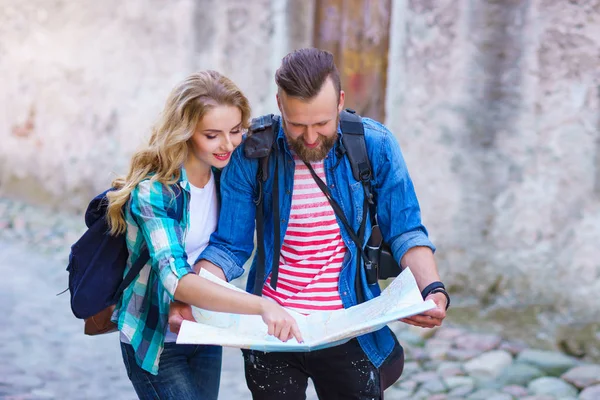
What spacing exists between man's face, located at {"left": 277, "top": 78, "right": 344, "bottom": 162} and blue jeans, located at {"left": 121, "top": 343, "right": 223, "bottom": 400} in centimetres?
79

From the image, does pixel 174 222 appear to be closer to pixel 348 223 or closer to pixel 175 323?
pixel 175 323

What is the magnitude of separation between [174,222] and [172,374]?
53 centimetres

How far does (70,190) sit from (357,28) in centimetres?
358

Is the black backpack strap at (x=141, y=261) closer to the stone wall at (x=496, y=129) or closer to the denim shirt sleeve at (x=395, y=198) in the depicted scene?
the denim shirt sleeve at (x=395, y=198)

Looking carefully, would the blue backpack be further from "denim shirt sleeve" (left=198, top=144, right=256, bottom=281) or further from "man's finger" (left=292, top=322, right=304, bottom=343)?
"man's finger" (left=292, top=322, right=304, bottom=343)

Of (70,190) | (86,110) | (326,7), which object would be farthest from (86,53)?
(326,7)

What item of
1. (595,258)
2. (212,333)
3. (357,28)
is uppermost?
(357,28)

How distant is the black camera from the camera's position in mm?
2674

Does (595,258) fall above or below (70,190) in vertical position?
above

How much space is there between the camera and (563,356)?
15.3 ft

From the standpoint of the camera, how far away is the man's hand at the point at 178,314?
246 centimetres

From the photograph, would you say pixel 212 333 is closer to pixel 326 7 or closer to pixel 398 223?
pixel 398 223

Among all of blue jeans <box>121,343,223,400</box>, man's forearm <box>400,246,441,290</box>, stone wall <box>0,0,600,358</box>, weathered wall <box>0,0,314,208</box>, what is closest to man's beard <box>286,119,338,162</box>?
man's forearm <box>400,246,441,290</box>

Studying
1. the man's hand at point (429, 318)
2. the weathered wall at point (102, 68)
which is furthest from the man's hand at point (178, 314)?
the weathered wall at point (102, 68)
